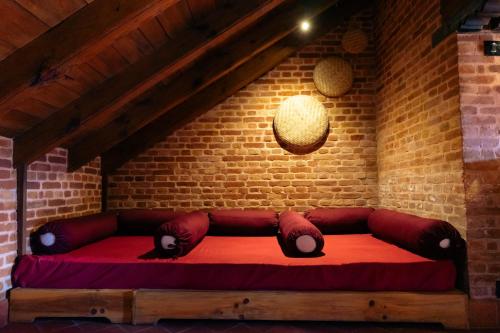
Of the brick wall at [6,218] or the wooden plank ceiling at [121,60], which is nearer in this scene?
the wooden plank ceiling at [121,60]

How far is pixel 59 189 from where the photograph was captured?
3.53 meters

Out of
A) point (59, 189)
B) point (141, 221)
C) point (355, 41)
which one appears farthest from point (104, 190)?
A: point (355, 41)

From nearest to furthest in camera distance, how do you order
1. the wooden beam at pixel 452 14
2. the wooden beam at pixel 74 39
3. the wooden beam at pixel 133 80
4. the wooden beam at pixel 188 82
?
the wooden beam at pixel 74 39 < the wooden beam at pixel 452 14 < the wooden beam at pixel 133 80 < the wooden beam at pixel 188 82

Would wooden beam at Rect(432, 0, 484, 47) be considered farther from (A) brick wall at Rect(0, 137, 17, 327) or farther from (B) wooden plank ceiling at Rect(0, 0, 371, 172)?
(A) brick wall at Rect(0, 137, 17, 327)

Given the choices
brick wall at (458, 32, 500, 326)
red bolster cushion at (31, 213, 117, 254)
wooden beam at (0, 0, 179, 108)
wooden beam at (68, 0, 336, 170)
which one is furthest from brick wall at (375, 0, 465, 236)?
red bolster cushion at (31, 213, 117, 254)

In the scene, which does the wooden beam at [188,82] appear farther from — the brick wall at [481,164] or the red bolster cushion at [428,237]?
the red bolster cushion at [428,237]

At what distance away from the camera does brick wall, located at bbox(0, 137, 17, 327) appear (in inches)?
107

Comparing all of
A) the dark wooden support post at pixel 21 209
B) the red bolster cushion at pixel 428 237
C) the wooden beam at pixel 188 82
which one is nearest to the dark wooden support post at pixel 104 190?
the wooden beam at pixel 188 82

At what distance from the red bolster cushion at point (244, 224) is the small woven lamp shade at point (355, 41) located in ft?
7.22

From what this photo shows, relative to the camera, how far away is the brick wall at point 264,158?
4.41 m

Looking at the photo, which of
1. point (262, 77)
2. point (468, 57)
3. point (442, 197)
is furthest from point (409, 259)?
point (262, 77)

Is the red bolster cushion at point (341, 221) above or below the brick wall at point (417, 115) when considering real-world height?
below

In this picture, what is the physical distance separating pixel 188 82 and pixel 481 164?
2.54 meters

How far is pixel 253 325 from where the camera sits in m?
2.68
